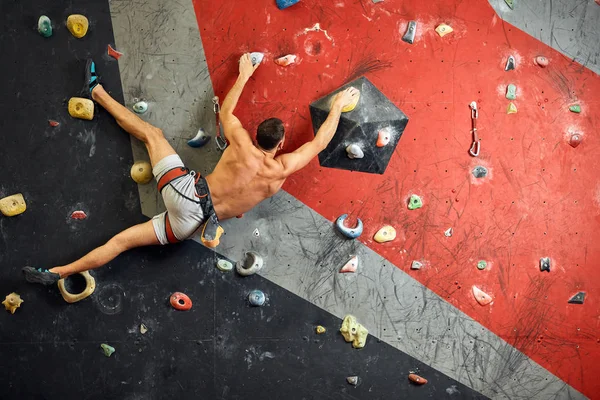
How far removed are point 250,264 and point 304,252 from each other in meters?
0.38

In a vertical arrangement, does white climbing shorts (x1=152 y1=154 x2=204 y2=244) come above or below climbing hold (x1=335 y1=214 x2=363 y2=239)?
above

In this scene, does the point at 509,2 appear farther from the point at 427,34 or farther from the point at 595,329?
the point at 595,329

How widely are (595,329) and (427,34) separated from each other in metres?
2.39

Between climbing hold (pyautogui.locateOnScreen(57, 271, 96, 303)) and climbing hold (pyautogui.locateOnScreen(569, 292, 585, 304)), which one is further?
climbing hold (pyautogui.locateOnScreen(569, 292, 585, 304))

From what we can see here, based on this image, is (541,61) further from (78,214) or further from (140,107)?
(78,214)

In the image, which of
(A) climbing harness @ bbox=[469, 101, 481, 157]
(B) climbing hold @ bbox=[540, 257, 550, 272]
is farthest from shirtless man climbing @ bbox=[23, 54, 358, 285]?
(B) climbing hold @ bbox=[540, 257, 550, 272]

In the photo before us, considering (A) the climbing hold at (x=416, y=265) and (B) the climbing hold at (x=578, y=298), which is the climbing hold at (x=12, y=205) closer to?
(A) the climbing hold at (x=416, y=265)

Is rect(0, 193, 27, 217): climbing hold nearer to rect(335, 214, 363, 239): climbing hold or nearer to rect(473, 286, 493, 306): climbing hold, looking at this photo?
rect(335, 214, 363, 239): climbing hold

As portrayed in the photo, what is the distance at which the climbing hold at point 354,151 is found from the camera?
3941mm

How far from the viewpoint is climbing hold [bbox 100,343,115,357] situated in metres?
4.07

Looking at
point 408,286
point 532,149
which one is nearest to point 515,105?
point 532,149

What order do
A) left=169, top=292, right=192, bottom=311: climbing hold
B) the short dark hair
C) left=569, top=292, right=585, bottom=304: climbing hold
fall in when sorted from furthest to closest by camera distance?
1. left=569, top=292, right=585, bottom=304: climbing hold
2. left=169, top=292, right=192, bottom=311: climbing hold
3. the short dark hair

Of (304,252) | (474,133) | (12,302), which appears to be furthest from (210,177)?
(474,133)

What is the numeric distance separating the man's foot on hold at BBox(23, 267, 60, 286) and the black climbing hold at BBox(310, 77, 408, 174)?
1920 mm
